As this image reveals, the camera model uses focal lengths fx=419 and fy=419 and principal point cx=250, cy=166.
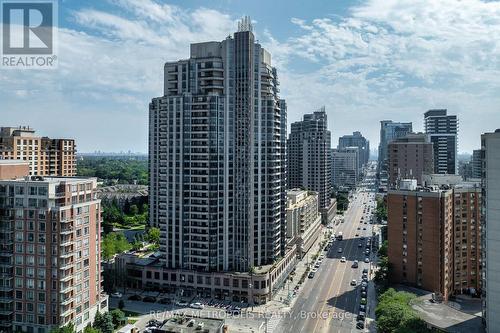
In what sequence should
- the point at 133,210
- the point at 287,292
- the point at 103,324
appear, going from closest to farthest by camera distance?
1. the point at 103,324
2. the point at 287,292
3. the point at 133,210

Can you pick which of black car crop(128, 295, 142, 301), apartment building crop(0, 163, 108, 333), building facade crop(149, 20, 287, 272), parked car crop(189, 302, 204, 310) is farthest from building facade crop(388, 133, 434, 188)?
apartment building crop(0, 163, 108, 333)

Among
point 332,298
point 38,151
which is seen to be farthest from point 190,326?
point 38,151

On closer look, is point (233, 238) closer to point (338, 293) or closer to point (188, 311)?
point (188, 311)

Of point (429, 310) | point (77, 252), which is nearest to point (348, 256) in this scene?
point (429, 310)

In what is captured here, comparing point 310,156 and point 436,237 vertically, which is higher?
point 310,156

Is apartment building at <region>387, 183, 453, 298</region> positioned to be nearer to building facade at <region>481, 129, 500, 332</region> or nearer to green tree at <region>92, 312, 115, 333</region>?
building facade at <region>481, 129, 500, 332</region>

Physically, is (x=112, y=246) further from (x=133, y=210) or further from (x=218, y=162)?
(x=133, y=210)

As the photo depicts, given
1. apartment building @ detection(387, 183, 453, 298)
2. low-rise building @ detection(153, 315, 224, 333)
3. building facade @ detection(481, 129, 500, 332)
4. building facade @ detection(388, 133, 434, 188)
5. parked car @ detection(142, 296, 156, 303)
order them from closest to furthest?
1. building facade @ detection(481, 129, 500, 332)
2. low-rise building @ detection(153, 315, 224, 333)
3. apartment building @ detection(387, 183, 453, 298)
4. parked car @ detection(142, 296, 156, 303)
5. building facade @ detection(388, 133, 434, 188)

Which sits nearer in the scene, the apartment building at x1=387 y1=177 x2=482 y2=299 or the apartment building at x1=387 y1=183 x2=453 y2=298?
the apartment building at x1=387 y1=183 x2=453 y2=298
